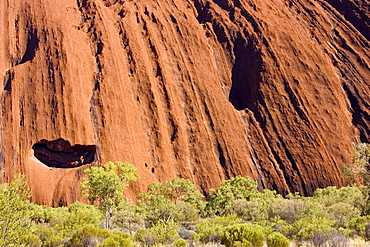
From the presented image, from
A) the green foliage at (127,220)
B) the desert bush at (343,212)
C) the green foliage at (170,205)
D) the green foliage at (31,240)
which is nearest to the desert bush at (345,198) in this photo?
the desert bush at (343,212)

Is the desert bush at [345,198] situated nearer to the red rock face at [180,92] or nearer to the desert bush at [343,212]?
the desert bush at [343,212]

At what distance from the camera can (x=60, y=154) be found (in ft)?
136

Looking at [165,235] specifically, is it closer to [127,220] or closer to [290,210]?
[127,220]

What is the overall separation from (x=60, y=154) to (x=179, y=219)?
2004 cm

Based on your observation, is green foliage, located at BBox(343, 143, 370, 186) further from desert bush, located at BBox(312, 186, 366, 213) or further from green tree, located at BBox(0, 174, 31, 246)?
green tree, located at BBox(0, 174, 31, 246)

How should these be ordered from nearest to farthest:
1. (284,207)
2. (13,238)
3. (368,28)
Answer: (13,238)
(284,207)
(368,28)

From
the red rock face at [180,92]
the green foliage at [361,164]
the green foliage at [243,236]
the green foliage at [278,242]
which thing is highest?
the green foliage at [361,164]

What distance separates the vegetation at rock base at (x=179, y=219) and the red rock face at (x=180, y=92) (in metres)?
8.07

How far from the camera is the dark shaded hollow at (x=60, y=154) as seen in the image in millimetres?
40875

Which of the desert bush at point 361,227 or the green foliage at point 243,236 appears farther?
the desert bush at point 361,227

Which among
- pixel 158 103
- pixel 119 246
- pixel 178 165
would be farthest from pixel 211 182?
pixel 119 246

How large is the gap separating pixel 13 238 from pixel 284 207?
21.0 metres

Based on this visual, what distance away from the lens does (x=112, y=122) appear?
43.6 meters

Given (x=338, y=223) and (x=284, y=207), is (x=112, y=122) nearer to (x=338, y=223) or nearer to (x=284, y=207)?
(x=284, y=207)
